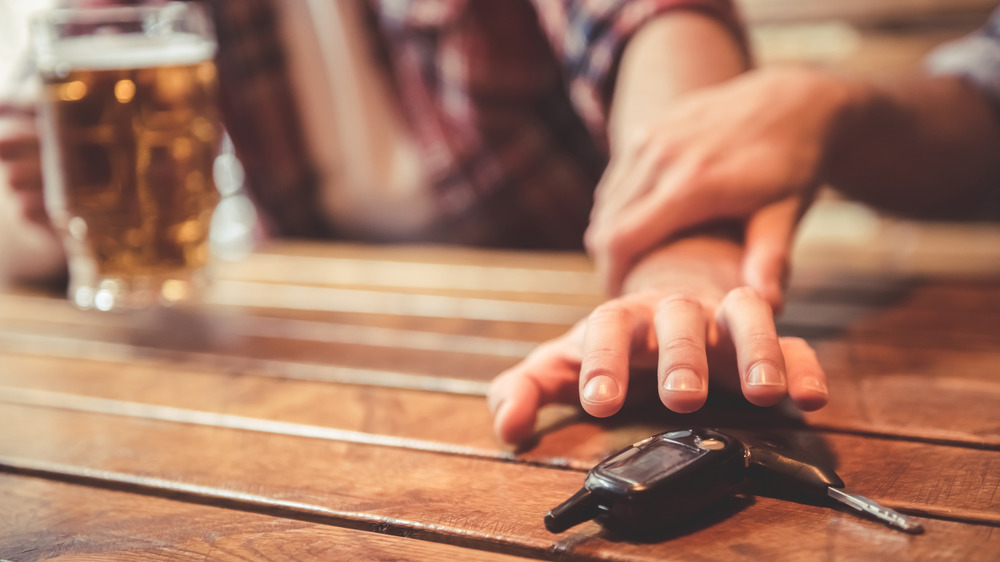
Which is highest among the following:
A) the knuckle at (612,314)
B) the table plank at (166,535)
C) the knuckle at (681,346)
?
the knuckle at (612,314)

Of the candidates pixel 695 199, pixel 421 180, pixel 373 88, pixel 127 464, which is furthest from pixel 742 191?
pixel 373 88

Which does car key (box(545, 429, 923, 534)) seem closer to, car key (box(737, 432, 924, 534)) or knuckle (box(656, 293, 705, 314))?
car key (box(737, 432, 924, 534))

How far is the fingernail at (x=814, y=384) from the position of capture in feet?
1.57

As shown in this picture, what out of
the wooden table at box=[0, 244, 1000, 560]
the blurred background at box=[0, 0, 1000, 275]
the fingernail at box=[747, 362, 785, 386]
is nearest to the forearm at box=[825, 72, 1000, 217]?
the wooden table at box=[0, 244, 1000, 560]

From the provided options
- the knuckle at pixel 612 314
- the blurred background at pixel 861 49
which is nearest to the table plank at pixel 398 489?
the knuckle at pixel 612 314

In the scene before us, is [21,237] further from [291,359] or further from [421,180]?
[421,180]

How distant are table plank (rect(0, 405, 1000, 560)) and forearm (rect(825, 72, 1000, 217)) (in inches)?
23.6

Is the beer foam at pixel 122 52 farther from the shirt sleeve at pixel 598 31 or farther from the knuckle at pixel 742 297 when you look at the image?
the knuckle at pixel 742 297

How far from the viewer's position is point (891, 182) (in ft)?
3.39

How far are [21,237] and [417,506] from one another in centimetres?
100

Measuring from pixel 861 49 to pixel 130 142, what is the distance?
2.53 meters

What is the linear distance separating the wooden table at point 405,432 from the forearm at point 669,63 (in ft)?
0.82

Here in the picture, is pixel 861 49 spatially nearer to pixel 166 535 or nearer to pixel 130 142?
pixel 130 142

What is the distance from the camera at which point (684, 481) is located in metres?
0.42
